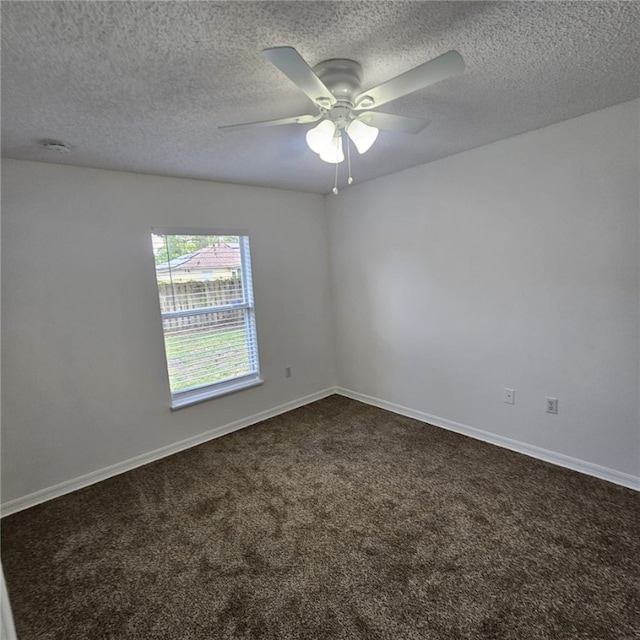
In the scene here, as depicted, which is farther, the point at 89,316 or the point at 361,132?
the point at 89,316

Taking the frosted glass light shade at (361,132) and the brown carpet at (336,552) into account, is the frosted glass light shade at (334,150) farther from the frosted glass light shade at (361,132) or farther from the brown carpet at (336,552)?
the brown carpet at (336,552)

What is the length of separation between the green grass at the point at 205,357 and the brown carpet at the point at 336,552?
758 mm

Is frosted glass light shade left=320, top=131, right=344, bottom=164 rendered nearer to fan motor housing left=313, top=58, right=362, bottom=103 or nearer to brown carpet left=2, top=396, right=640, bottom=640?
fan motor housing left=313, top=58, right=362, bottom=103

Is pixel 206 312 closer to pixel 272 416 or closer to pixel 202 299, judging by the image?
pixel 202 299

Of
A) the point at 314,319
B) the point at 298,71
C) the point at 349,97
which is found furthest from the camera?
the point at 314,319

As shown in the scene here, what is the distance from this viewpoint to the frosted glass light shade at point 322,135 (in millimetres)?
1592

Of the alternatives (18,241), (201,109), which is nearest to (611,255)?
(201,109)

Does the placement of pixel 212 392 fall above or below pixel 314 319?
below

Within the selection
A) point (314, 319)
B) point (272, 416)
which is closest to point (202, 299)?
point (314, 319)

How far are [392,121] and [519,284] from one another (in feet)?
5.52

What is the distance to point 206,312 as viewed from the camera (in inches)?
131

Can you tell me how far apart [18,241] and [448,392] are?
3505 mm

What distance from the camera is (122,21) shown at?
1178mm

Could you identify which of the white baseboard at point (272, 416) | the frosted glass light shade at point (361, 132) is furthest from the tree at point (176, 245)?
the frosted glass light shade at point (361, 132)
